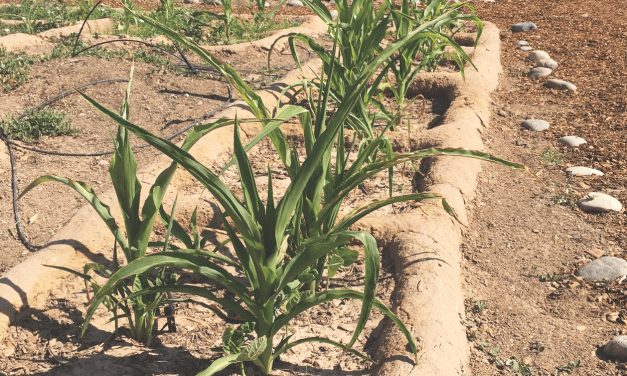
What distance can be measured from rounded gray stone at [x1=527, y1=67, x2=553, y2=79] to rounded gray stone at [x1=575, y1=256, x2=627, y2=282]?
2.80 meters

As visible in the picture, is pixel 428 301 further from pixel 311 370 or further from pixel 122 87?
pixel 122 87

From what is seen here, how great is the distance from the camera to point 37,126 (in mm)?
4012

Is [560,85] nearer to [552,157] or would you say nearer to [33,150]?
[552,157]

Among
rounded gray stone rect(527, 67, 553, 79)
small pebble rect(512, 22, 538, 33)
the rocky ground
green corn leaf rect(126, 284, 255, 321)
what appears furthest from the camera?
small pebble rect(512, 22, 538, 33)

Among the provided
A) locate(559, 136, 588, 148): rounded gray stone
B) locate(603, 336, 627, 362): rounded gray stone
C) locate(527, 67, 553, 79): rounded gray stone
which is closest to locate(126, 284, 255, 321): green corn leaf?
locate(603, 336, 627, 362): rounded gray stone

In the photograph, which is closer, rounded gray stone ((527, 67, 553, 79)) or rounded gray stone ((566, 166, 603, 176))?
rounded gray stone ((566, 166, 603, 176))

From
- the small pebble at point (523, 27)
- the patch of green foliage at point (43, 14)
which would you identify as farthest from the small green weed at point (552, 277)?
the small pebble at point (523, 27)

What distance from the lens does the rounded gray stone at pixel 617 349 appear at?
2.55 meters

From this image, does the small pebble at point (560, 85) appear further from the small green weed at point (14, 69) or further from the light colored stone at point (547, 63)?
the small green weed at point (14, 69)

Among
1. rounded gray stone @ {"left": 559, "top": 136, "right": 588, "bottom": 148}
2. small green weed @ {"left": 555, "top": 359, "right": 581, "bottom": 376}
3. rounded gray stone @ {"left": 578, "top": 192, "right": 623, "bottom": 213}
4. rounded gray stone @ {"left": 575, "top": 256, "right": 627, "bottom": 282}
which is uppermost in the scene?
rounded gray stone @ {"left": 559, "top": 136, "right": 588, "bottom": 148}

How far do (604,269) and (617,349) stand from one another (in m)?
0.56

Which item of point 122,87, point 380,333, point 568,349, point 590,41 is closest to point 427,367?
point 380,333

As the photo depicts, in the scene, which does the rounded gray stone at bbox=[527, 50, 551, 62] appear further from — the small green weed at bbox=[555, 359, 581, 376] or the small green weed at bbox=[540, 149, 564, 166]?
the small green weed at bbox=[555, 359, 581, 376]

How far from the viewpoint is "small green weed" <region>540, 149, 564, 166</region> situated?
414cm
